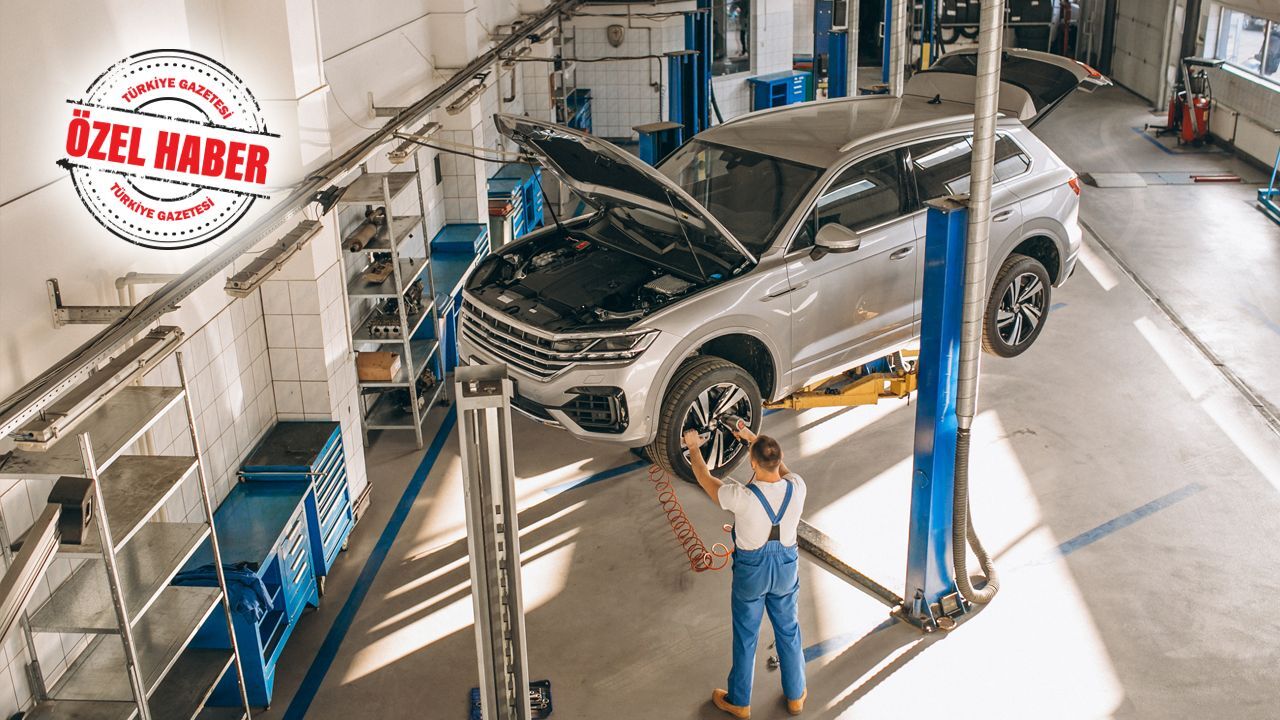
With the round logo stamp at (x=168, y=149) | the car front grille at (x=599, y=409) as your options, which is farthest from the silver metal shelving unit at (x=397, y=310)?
the car front grille at (x=599, y=409)

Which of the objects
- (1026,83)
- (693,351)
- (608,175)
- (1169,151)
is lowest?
(1169,151)

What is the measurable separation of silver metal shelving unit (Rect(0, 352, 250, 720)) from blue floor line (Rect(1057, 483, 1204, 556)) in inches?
171

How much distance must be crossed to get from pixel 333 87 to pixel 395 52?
1.45 meters

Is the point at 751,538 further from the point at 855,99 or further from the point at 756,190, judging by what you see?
the point at 855,99

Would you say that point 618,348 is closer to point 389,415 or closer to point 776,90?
point 389,415

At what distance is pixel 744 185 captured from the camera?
6.54 m

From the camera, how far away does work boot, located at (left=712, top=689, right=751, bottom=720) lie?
15.8 ft

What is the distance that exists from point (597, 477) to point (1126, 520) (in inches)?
123

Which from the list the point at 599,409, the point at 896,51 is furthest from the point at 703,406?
the point at 896,51

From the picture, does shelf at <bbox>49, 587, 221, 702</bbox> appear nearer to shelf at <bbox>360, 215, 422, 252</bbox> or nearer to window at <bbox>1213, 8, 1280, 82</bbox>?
shelf at <bbox>360, 215, 422, 252</bbox>

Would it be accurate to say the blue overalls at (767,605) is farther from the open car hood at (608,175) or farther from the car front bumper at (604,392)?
the open car hood at (608,175)

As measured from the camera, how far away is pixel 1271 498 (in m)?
6.41

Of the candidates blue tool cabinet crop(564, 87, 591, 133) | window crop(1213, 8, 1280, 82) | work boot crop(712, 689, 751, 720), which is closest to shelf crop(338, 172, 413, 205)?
work boot crop(712, 689, 751, 720)

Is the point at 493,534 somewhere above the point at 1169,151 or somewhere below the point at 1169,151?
above
